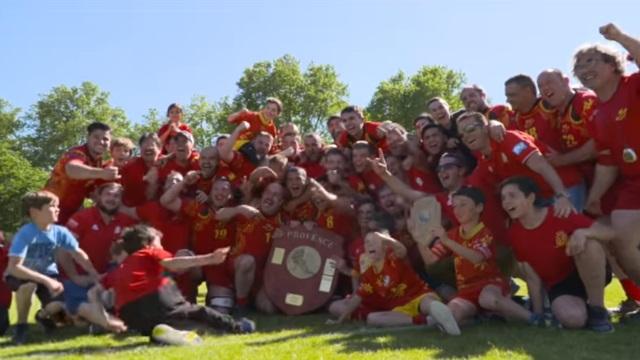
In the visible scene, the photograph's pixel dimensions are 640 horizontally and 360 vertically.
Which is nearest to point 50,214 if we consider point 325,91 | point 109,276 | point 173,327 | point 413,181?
point 109,276

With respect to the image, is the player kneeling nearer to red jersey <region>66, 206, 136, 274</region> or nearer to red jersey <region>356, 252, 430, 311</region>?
red jersey <region>356, 252, 430, 311</region>

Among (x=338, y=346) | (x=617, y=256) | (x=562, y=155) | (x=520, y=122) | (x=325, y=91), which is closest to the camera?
(x=338, y=346)

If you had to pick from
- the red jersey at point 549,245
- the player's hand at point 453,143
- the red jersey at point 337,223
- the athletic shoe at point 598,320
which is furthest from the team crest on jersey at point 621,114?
the red jersey at point 337,223

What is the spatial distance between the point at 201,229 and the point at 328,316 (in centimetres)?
207

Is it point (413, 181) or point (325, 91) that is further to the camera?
point (325, 91)

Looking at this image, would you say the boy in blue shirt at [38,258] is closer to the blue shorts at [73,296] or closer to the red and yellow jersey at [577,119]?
the blue shorts at [73,296]

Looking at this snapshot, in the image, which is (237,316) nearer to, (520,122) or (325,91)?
(520,122)

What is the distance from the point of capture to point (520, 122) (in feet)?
22.7

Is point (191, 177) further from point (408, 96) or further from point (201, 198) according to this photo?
point (408, 96)

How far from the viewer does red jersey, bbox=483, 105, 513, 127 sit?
24.9 ft

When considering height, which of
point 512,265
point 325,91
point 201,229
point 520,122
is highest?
point 325,91

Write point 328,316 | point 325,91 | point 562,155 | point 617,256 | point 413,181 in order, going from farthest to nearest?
point 325,91
point 413,181
point 328,316
point 562,155
point 617,256

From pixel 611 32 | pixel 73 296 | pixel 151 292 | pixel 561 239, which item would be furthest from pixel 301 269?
pixel 611 32

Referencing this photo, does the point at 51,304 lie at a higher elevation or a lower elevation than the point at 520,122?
lower
